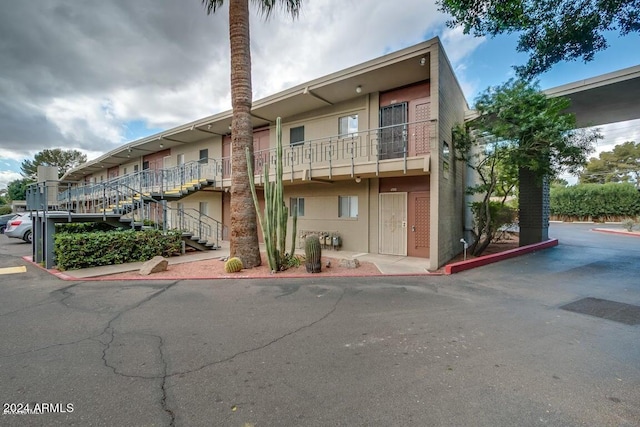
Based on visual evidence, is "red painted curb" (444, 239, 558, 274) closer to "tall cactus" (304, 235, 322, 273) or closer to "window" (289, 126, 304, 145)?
"tall cactus" (304, 235, 322, 273)

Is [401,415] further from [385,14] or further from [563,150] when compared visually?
[385,14]

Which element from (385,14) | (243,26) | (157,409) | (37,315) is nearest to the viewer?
(157,409)

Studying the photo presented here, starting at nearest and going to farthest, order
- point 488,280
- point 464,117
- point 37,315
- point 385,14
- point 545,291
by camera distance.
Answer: point 37,315 → point 545,291 → point 488,280 → point 385,14 → point 464,117

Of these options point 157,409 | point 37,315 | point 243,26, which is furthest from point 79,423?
point 243,26

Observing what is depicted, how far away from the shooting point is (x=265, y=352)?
3717 millimetres

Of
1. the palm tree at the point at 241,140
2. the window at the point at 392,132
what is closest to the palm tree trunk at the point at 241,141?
the palm tree at the point at 241,140

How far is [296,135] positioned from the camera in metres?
14.0

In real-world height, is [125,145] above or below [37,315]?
above

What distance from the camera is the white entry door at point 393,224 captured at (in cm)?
1133

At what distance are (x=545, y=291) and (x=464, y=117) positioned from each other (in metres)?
8.89

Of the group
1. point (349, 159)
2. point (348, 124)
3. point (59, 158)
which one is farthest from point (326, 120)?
point (59, 158)

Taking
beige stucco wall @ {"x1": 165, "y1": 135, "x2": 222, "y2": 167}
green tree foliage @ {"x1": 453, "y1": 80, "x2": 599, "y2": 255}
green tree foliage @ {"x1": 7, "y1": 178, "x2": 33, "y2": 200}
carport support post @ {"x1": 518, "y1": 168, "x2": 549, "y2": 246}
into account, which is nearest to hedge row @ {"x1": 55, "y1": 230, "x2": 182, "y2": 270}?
beige stucco wall @ {"x1": 165, "y1": 135, "x2": 222, "y2": 167}

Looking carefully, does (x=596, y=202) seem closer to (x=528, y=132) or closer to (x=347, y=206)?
(x=528, y=132)

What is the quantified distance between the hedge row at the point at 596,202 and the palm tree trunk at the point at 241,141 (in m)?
31.4
